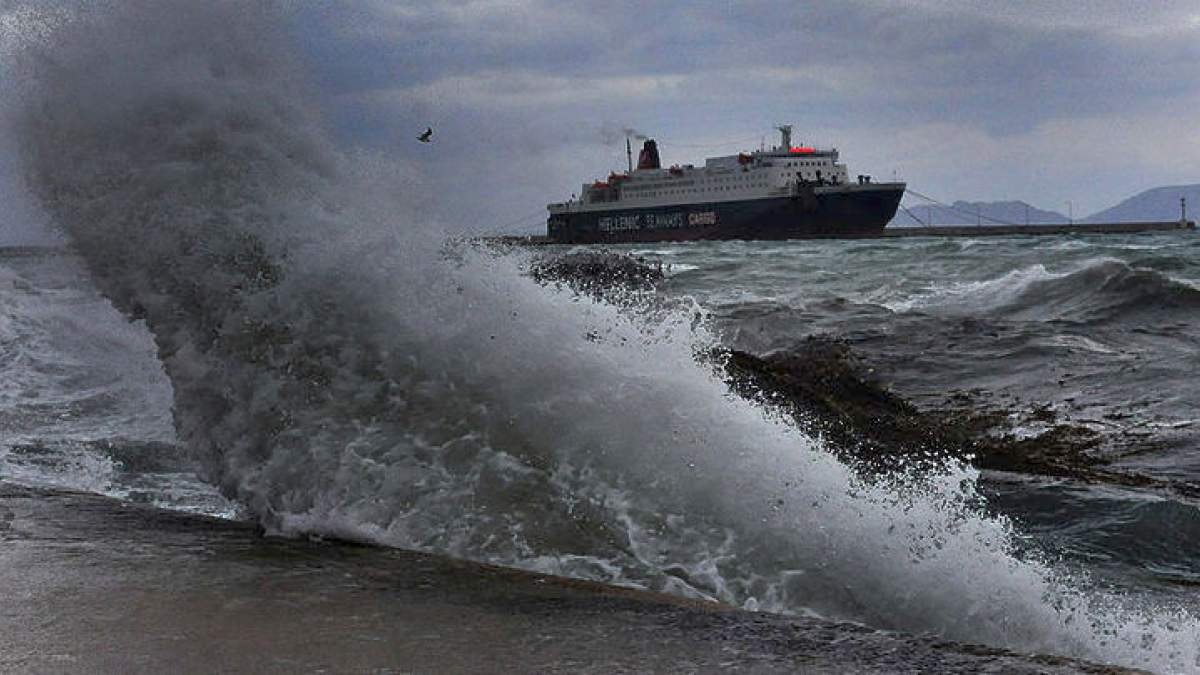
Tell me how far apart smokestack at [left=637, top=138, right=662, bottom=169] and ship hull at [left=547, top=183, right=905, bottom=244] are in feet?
29.0

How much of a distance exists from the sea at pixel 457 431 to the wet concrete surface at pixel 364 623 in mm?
401

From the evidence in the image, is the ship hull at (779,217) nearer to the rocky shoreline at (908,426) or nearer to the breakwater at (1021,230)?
the breakwater at (1021,230)

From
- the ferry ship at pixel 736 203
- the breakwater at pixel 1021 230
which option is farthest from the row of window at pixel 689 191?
the breakwater at pixel 1021 230

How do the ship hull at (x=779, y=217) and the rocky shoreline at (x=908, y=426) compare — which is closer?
the rocky shoreline at (x=908, y=426)

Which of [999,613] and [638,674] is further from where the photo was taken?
[999,613]

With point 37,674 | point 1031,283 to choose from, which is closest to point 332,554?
point 37,674

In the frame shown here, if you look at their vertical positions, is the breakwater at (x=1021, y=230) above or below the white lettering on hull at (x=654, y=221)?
below

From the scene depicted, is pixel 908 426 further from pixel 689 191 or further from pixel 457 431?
pixel 689 191

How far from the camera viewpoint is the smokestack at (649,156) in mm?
86125

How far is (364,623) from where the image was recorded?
11.7ft

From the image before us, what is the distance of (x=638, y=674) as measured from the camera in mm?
3119

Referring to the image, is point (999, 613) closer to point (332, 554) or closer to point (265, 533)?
point (332, 554)

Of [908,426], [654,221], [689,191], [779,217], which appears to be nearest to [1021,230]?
[779,217]

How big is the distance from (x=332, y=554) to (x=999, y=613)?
8.81 ft
